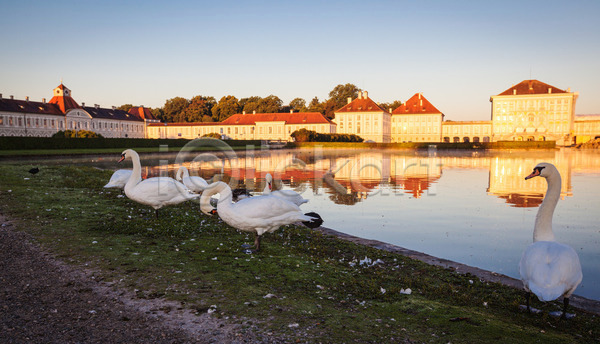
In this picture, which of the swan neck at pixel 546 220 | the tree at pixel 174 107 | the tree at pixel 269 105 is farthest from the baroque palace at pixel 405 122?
the swan neck at pixel 546 220

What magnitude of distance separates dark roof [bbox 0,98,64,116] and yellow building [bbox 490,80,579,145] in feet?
418

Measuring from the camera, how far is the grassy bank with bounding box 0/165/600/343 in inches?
167

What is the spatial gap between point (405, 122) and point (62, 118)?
100502 millimetres

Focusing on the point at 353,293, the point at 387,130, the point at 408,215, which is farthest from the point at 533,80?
the point at 353,293

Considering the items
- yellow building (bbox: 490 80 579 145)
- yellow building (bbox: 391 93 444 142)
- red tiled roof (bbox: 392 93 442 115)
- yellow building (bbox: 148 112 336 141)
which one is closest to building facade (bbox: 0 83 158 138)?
yellow building (bbox: 148 112 336 141)

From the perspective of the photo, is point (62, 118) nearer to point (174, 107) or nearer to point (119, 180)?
point (174, 107)

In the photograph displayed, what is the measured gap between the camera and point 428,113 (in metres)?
118

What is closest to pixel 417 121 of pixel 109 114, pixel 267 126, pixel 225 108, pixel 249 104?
pixel 267 126

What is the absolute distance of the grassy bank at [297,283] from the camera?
13.9 feet

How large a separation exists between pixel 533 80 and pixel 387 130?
4621cm

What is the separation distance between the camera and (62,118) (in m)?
103

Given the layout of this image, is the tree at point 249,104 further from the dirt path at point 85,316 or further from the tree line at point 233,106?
the dirt path at point 85,316

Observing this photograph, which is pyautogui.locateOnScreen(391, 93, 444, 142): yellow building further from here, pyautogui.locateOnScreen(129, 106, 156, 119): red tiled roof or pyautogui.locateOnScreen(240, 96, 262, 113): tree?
pyautogui.locateOnScreen(129, 106, 156, 119): red tiled roof

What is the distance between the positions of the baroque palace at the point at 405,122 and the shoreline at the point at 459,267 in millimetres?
102217
